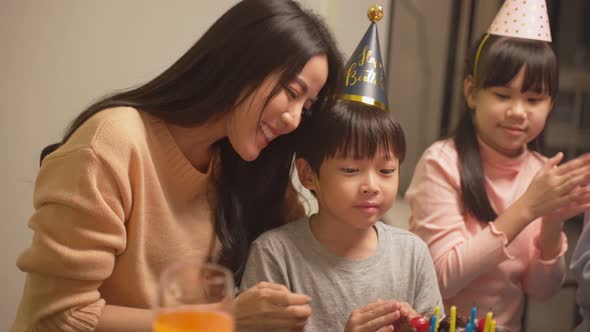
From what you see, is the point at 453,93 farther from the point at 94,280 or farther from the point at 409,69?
the point at 94,280

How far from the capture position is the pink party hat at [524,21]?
69.4 inches

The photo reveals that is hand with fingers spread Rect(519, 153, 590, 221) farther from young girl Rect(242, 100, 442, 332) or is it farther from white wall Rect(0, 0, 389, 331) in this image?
white wall Rect(0, 0, 389, 331)

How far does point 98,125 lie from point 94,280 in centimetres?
28

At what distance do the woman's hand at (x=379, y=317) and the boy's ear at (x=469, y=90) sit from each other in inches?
30.2

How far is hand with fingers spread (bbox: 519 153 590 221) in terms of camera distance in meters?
1.62

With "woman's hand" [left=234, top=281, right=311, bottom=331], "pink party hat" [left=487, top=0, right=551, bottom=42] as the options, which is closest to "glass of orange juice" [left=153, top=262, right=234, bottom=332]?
"woman's hand" [left=234, top=281, right=311, bottom=331]

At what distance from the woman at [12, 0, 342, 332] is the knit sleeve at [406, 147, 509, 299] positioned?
18.2 inches

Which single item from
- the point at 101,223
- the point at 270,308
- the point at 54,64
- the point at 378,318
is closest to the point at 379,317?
the point at 378,318

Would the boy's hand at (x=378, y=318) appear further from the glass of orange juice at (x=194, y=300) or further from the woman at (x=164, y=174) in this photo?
the glass of orange juice at (x=194, y=300)

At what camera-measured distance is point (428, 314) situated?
141 centimetres

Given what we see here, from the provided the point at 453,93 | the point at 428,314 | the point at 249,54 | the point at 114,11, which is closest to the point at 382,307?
the point at 428,314

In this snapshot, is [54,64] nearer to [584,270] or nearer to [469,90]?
[469,90]

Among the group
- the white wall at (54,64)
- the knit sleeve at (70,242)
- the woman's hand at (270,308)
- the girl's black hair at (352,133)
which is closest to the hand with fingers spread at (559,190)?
the girl's black hair at (352,133)

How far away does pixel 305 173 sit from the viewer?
1527 millimetres
